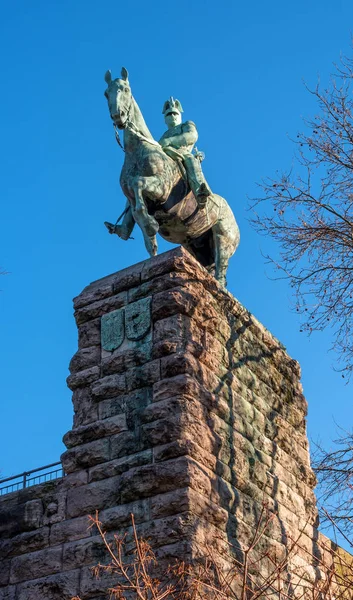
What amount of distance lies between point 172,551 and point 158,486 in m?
0.59

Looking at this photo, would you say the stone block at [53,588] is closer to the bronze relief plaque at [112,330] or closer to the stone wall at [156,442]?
the stone wall at [156,442]

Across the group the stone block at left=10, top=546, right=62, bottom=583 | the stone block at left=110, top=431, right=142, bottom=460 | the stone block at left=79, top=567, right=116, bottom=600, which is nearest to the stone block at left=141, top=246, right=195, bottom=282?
the stone block at left=110, top=431, right=142, bottom=460

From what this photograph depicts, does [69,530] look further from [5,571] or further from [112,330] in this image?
[112,330]

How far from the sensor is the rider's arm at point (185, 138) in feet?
37.1

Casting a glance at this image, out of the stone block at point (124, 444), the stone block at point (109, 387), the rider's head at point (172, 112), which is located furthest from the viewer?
the rider's head at point (172, 112)

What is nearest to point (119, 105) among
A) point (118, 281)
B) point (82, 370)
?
point (118, 281)

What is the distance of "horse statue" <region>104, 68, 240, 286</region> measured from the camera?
10.4 meters

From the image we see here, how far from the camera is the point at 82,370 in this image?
9203 mm

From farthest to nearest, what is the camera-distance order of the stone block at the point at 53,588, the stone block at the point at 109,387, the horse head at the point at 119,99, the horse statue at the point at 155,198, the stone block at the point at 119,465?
the horse head at the point at 119,99 → the horse statue at the point at 155,198 → the stone block at the point at 109,387 → the stone block at the point at 119,465 → the stone block at the point at 53,588

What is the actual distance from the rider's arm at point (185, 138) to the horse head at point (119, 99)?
71cm

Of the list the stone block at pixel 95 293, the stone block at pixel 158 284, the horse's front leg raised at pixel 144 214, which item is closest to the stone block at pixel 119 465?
the stone block at pixel 158 284

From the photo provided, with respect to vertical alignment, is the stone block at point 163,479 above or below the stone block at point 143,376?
below

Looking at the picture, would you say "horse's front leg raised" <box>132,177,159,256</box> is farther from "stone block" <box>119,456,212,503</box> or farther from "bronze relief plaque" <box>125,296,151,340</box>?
"stone block" <box>119,456,212,503</box>

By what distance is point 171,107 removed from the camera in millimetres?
12000
